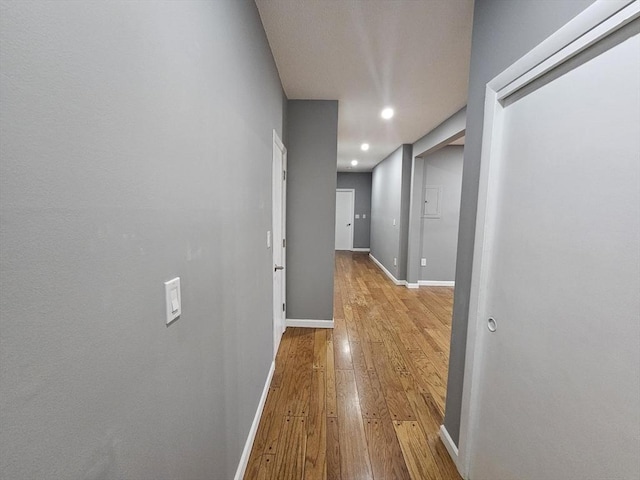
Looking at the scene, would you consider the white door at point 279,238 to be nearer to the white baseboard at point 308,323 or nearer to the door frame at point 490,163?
the white baseboard at point 308,323

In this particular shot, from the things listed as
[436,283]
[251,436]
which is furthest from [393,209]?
[251,436]

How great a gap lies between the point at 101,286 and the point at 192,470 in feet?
2.65

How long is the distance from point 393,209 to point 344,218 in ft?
10.8

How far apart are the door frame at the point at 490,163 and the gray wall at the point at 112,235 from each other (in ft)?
3.86

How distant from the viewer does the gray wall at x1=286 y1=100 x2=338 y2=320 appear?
2969mm

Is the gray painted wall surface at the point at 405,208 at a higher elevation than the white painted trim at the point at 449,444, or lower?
higher

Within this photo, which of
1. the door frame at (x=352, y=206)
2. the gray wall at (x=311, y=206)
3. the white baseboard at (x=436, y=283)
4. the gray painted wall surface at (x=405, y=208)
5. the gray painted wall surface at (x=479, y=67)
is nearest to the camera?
the gray painted wall surface at (x=479, y=67)

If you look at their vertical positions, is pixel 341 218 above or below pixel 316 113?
below

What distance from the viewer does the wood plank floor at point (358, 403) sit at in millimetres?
1537

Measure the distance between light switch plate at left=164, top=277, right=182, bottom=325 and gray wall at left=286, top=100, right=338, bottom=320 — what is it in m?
2.31

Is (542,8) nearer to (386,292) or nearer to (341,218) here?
(386,292)

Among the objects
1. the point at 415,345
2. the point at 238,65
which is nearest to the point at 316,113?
the point at 238,65

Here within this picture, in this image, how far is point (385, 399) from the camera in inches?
81.3

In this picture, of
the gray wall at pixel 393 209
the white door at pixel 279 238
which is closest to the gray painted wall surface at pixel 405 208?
the gray wall at pixel 393 209
